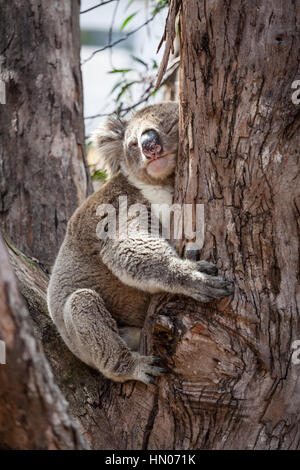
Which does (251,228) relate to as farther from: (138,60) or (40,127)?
(138,60)

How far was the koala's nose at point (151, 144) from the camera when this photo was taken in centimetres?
333

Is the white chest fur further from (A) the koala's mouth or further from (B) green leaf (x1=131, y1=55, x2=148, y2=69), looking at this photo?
(B) green leaf (x1=131, y1=55, x2=148, y2=69)

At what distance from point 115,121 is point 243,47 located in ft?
5.42

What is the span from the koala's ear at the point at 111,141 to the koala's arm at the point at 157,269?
831 mm

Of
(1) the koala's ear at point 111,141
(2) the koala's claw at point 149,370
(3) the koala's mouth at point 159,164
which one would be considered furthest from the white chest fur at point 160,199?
(2) the koala's claw at point 149,370

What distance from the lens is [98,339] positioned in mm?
3148

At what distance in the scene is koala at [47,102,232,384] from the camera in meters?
2.92

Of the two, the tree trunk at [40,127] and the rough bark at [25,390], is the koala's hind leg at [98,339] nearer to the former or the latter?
the rough bark at [25,390]

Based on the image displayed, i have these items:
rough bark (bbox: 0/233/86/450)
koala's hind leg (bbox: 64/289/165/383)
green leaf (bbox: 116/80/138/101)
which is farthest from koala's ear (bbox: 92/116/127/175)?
rough bark (bbox: 0/233/86/450)

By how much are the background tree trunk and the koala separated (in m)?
0.15
